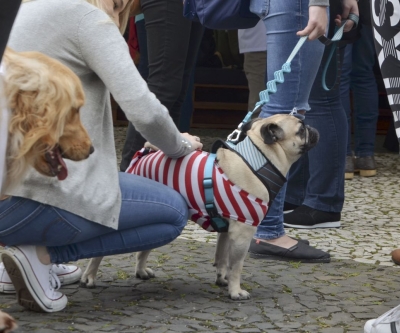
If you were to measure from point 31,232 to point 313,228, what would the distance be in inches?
98.4

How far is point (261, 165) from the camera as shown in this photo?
3877 mm

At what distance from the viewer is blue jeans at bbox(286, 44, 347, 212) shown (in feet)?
17.5

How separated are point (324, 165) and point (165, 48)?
1.24 meters

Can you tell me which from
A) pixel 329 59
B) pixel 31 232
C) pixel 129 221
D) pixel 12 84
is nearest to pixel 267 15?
pixel 329 59

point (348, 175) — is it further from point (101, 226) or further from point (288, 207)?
point (101, 226)

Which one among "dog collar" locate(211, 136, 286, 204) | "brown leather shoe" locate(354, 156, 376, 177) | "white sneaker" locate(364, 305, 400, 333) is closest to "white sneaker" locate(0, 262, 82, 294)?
"dog collar" locate(211, 136, 286, 204)

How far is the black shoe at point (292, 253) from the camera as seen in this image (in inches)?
180

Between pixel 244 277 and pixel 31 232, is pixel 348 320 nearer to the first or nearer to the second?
pixel 244 277

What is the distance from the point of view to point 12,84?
2.47 metres

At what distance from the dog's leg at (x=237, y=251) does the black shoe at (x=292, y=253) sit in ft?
2.51

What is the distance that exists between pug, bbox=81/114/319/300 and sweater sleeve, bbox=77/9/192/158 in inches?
18.3

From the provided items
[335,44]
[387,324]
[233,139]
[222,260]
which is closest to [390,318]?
[387,324]

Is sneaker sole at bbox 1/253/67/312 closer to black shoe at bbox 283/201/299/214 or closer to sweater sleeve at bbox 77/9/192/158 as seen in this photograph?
sweater sleeve at bbox 77/9/192/158

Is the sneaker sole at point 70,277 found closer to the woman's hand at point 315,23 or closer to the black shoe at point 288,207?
the woman's hand at point 315,23
